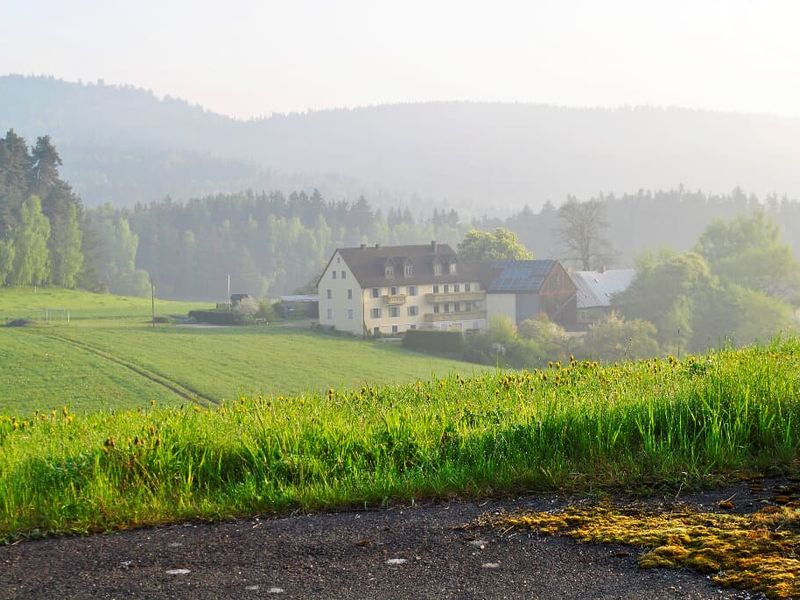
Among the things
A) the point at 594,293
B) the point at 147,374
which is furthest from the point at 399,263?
the point at 147,374

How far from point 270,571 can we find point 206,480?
7.72ft

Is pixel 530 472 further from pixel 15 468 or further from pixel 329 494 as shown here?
pixel 15 468

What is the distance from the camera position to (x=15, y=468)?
7.40 m

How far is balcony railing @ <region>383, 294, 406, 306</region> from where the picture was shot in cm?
8869

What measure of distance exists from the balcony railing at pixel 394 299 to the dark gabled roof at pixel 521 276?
32.1 feet

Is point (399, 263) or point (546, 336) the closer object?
point (546, 336)

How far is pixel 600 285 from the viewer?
98.7 metres

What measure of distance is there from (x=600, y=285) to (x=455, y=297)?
15.2m

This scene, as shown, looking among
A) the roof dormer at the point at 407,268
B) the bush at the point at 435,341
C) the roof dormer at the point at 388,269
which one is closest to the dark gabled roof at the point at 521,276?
the roof dormer at the point at 407,268

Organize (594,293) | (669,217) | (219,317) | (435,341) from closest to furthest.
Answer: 1. (435,341)
2. (219,317)
3. (594,293)
4. (669,217)

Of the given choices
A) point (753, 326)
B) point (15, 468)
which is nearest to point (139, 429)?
point (15, 468)

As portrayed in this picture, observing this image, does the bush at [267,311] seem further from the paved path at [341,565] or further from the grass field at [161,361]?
the paved path at [341,565]

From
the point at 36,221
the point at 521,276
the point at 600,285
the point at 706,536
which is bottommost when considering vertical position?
the point at 706,536

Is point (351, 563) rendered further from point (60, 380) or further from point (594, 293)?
point (594, 293)
